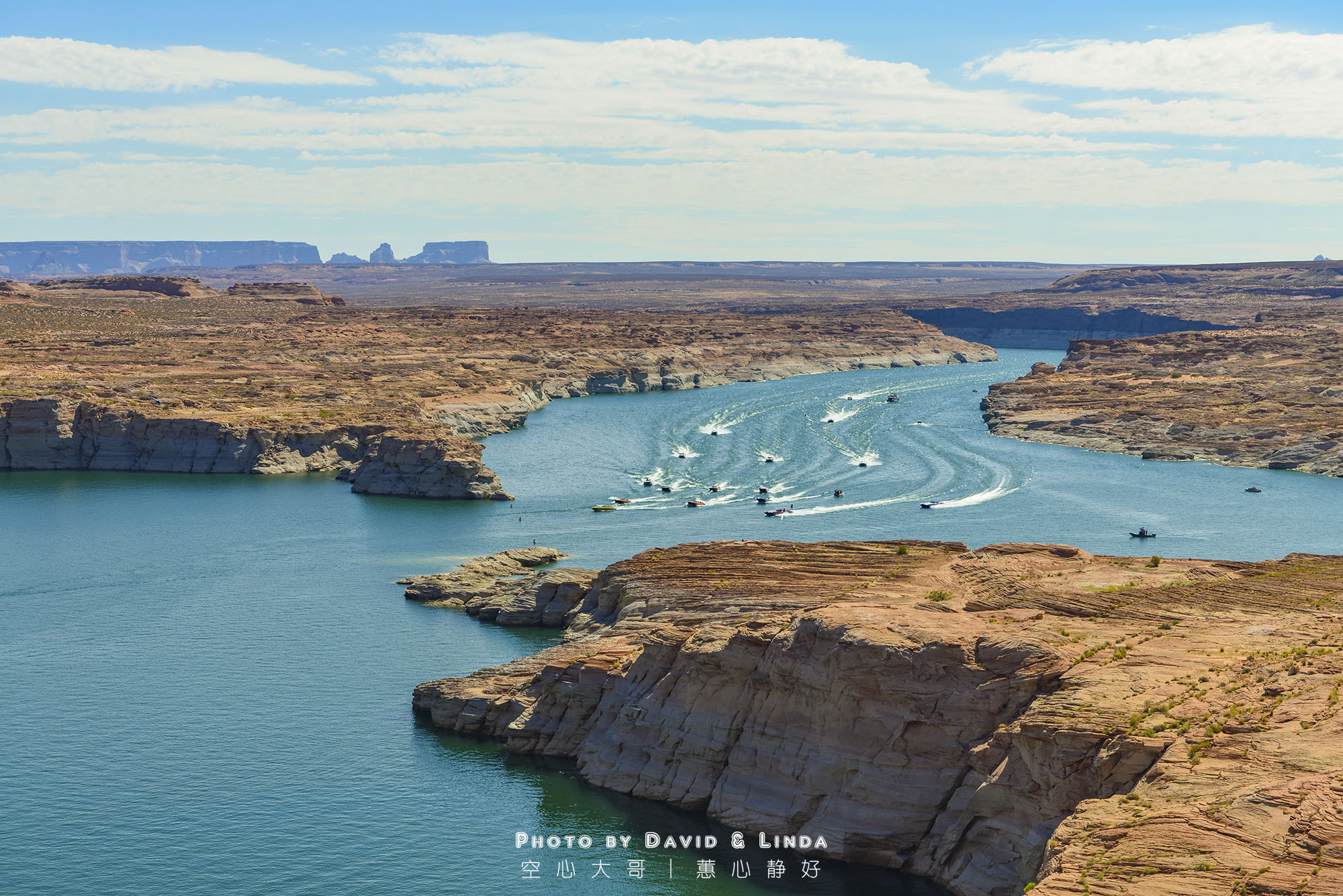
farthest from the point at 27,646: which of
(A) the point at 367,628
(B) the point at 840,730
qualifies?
(B) the point at 840,730

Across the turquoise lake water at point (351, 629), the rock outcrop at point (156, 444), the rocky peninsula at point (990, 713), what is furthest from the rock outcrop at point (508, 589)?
the rock outcrop at point (156, 444)

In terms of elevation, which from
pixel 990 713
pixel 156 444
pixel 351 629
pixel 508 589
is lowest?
pixel 351 629

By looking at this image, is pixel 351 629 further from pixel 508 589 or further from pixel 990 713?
pixel 990 713

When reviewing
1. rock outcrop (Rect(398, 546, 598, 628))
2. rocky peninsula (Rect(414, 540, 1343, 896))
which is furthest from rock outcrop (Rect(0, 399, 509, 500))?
rocky peninsula (Rect(414, 540, 1343, 896))

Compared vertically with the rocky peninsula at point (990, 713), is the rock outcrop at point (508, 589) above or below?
below

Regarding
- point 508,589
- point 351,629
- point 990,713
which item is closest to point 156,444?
point 351,629

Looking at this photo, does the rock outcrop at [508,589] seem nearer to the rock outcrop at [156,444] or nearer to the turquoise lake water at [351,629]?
the turquoise lake water at [351,629]
